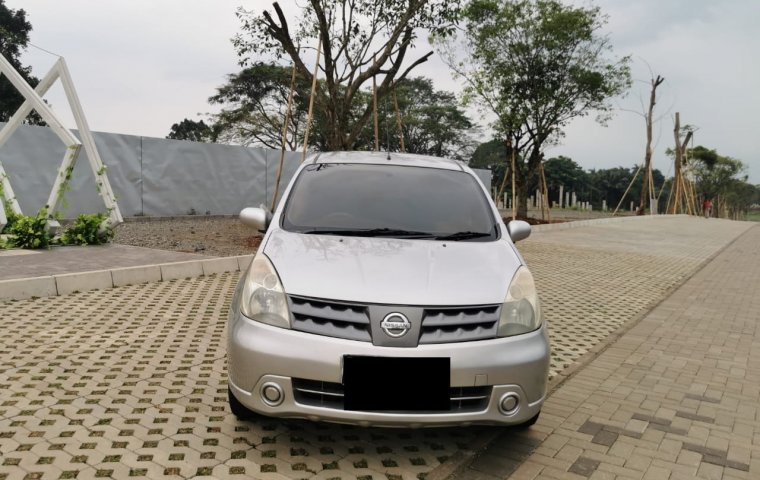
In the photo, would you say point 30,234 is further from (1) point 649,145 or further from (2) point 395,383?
(1) point 649,145

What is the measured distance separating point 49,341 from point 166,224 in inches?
395

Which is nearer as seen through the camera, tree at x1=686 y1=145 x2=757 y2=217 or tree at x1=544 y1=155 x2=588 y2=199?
tree at x1=686 y1=145 x2=757 y2=217

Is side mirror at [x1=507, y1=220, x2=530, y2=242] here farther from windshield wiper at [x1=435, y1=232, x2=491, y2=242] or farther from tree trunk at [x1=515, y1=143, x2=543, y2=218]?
tree trunk at [x1=515, y1=143, x2=543, y2=218]

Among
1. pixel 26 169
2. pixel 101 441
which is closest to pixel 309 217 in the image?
pixel 101 441

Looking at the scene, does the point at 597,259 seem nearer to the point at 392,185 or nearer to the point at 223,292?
the point at 223,292

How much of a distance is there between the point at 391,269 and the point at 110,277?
5277 mm

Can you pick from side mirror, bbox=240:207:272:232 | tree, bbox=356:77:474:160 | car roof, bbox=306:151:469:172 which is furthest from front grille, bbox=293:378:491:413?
tree, bbox=356:77:474:160

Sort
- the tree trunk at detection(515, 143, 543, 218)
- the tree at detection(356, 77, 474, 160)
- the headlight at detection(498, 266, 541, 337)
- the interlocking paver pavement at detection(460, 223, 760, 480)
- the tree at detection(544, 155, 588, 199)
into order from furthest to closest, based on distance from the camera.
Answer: the tree at detection(544, 155, 588, 199), the tree at detection(356, 77, 474, 160), the tree trunk at detection(515, 143, 543, 218), the interlocking paver pavement at detection(460, 223, 760, 480), the headlight at detection(498, 266, 541, 337)

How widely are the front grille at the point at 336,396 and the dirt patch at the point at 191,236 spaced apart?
7117 mm

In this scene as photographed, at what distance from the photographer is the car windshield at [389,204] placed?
134 inches

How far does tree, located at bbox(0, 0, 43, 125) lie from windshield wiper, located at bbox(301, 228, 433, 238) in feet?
108

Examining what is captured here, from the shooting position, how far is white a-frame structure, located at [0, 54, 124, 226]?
923 cm

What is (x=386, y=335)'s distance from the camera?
8.30 feet

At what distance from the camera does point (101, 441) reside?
9.61ft
